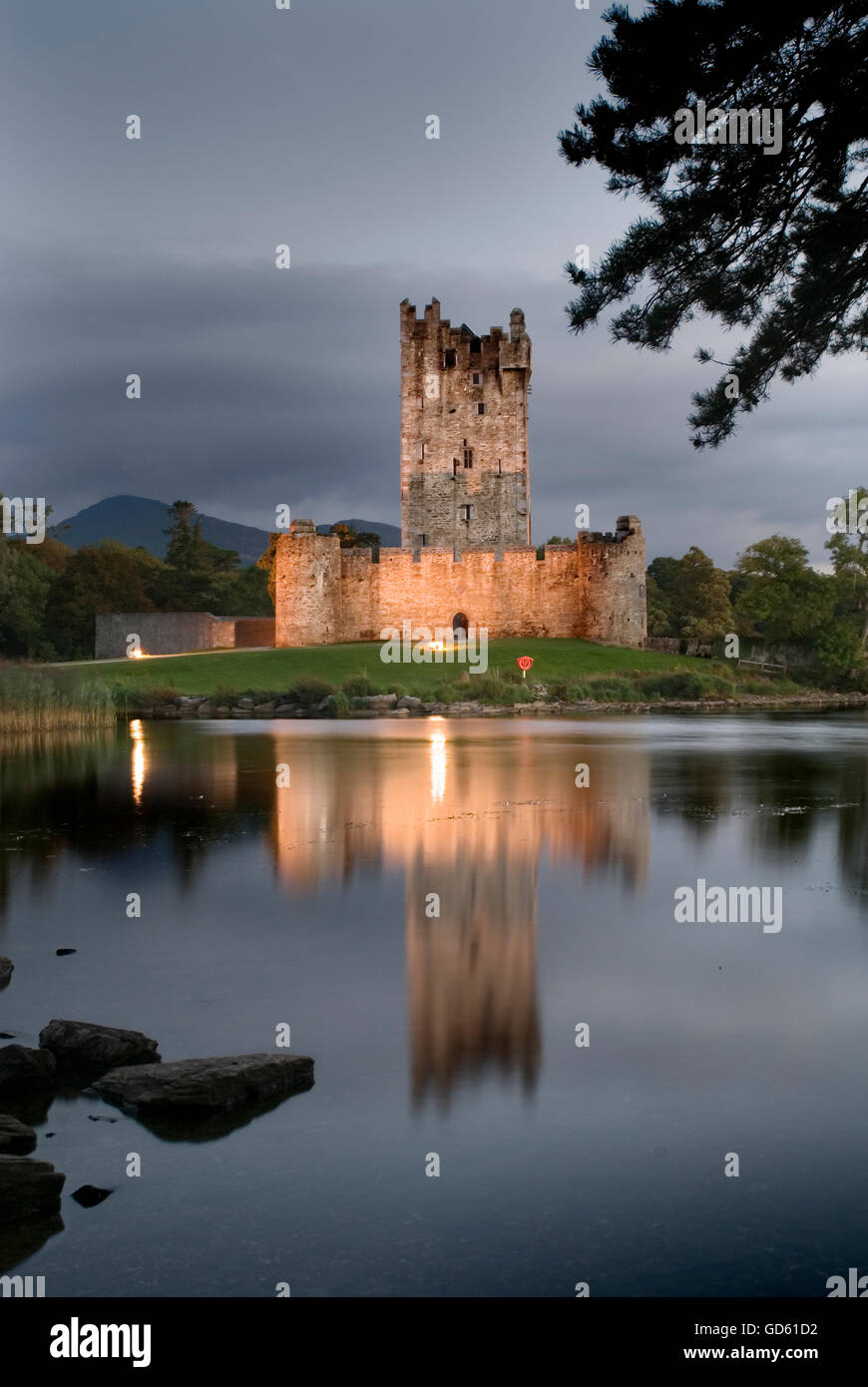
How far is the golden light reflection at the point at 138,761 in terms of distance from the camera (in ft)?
57.2

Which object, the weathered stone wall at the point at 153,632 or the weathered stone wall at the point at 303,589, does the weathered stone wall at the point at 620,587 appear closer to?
the weathered stone wall at the point at 303,589

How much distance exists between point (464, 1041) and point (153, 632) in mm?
54873

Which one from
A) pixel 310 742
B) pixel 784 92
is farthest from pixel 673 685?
pixel 784 92

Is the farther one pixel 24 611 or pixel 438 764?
pixel 24 611

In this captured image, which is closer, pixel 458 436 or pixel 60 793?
pixel 60 793

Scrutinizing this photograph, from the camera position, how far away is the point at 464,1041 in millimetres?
6207

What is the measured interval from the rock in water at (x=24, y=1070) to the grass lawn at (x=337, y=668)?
113 feet

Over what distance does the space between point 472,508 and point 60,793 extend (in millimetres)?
48741

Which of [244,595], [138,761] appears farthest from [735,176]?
[244,595]

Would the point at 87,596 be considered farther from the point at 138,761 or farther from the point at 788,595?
the point at 138,761

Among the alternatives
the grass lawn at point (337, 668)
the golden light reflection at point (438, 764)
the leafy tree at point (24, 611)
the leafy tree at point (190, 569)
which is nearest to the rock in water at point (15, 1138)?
the golden light reflection at point (438, 764)

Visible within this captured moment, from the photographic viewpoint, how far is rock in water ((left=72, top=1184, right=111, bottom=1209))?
15.3 feet

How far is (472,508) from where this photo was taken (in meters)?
64.0
